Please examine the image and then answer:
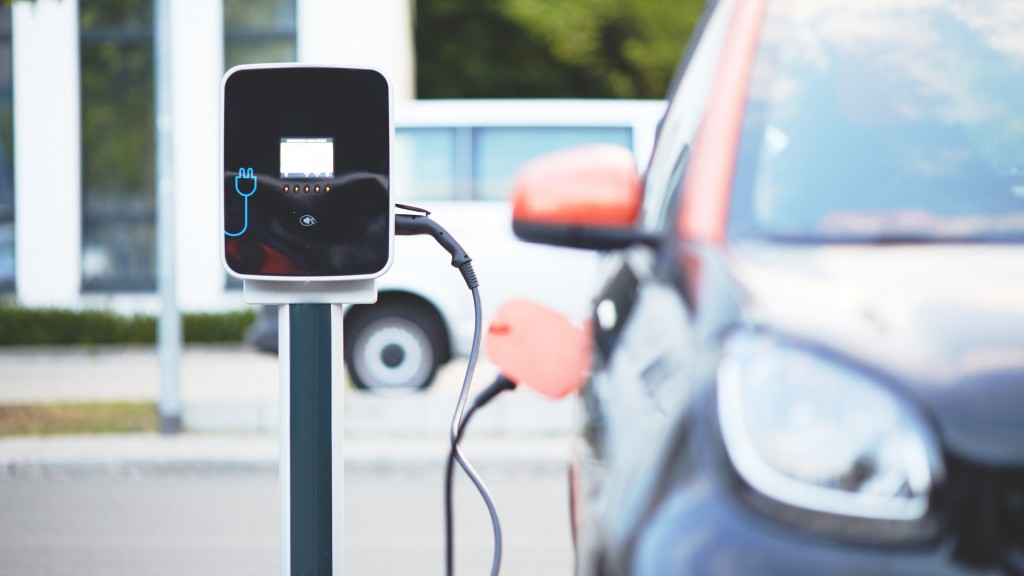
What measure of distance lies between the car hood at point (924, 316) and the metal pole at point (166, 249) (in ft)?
22.0

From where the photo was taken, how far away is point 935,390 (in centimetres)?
130

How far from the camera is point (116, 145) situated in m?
14.4

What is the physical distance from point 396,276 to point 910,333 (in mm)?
7993

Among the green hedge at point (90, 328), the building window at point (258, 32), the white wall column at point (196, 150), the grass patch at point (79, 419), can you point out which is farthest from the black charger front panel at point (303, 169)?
the building window at point (258, 32)

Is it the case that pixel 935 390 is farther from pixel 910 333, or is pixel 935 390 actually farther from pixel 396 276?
pixel 396 276

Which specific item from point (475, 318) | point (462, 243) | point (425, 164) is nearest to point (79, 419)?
point (462, 243)

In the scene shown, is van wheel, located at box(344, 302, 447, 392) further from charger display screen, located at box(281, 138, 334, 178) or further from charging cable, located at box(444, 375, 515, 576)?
charger display screen, located at box(281, 138, 334, 178)

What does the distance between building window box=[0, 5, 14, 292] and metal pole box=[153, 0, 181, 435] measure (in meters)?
7.06

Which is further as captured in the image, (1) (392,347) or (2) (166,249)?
(1) (392,347)

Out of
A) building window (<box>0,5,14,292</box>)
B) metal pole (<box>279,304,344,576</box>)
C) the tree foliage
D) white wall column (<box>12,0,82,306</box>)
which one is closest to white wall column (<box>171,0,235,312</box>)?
white wall column (<box>12,0,82,306</box>)

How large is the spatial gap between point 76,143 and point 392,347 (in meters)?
6.59

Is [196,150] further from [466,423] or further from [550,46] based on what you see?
[466,423]

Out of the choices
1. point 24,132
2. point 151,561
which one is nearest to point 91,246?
point 24,132

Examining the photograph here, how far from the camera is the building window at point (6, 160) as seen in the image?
14.1m
